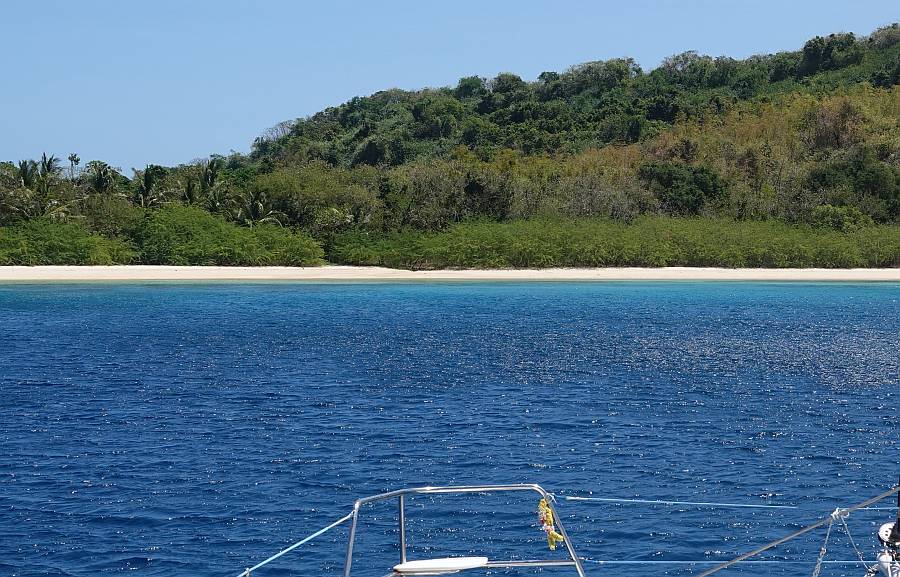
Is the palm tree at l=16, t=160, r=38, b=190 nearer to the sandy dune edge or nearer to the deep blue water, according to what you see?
the sandy dune edge

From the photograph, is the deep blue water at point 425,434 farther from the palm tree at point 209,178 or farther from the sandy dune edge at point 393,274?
the palm tree at point 209,178

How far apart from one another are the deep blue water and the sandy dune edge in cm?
1888

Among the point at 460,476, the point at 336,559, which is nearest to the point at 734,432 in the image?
the point at 460,476

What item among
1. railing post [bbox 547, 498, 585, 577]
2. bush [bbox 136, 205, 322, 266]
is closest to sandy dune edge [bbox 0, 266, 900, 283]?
bush [bbox 136, 205, 322, 266]

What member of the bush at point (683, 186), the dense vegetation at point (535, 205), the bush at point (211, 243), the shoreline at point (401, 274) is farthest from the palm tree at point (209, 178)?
the bush at point (683, 186)

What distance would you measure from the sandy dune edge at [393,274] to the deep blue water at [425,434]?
1888 centimetres

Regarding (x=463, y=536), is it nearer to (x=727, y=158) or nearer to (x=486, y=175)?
(x=486, y=175)

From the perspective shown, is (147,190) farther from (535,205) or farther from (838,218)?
(838,218)

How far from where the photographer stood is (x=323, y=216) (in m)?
73.9

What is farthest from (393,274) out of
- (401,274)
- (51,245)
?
(51,245)

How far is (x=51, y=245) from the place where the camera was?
67.5 m

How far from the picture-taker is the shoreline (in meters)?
65.9

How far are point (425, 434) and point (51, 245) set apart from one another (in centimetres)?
5096

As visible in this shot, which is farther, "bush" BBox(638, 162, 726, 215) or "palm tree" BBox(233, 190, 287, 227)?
"bush" BBox(638, 162, 726, 215)
